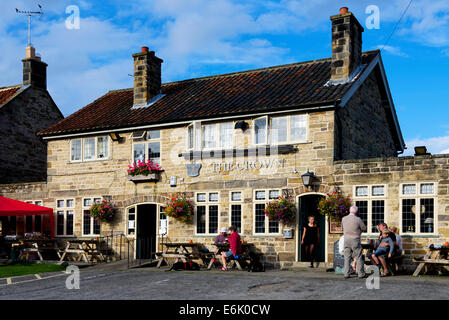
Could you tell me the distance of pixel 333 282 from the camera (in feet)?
46.0

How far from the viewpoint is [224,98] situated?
21906 millimetres

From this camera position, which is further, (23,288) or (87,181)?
(87,181)

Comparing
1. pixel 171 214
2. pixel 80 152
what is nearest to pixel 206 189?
pixel 171 214

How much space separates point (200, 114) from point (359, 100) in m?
5.56

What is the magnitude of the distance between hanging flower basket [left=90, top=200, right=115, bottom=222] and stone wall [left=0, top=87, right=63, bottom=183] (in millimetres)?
7139

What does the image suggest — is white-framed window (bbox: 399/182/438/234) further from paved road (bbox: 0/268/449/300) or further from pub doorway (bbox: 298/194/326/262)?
pub doorway (bbox: 298/194/326/262)

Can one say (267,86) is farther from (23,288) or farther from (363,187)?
(23,288)

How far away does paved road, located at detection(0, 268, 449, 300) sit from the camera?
1230 cm

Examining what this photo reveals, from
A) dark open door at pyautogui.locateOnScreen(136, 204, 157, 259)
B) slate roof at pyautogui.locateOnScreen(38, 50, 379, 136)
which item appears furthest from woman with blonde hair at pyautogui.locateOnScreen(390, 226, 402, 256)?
dark open door at pyautogui.locateOnScreen(136, 204, 157, 259)

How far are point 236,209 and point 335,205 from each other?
3.76m

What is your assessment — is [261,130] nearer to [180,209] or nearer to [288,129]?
[288,129]

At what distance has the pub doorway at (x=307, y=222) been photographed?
18.7 meters
